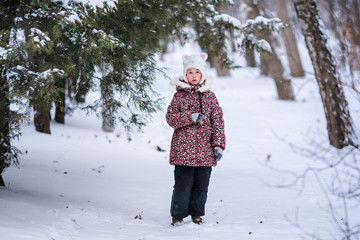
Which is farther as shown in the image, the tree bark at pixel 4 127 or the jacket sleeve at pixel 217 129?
the tree bark at pixel 4 127

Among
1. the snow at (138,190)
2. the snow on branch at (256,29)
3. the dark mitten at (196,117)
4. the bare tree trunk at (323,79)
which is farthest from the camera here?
the bare tree trunk at (323,79)

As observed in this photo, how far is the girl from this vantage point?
4.82 meters

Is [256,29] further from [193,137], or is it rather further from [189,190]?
[189,190]

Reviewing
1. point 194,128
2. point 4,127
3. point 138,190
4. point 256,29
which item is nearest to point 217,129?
point 194,128

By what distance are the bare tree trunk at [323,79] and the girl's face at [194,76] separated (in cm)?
533

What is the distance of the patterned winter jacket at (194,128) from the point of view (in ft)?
15.8

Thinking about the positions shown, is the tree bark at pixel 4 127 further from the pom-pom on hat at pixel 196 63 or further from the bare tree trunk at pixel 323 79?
the bare tree trunk at pixel 323 79

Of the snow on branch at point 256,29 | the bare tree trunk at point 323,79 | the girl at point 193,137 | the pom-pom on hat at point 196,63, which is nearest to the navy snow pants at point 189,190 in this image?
the girl at point 193,137

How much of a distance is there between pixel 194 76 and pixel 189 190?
50.5 inches

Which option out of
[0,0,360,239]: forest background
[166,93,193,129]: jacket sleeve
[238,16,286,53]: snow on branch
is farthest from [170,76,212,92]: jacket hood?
[238,16,286,53]: snow on branch

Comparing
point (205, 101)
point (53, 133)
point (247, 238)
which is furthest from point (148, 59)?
point (53, 133)

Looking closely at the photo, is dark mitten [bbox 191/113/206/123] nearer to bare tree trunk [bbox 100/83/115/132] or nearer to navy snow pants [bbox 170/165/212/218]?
navy snow pants [bbox 170/165/212/218]

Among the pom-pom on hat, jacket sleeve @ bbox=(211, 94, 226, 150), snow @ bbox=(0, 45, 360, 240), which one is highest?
the pom-pom on hat

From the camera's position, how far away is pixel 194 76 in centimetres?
502
